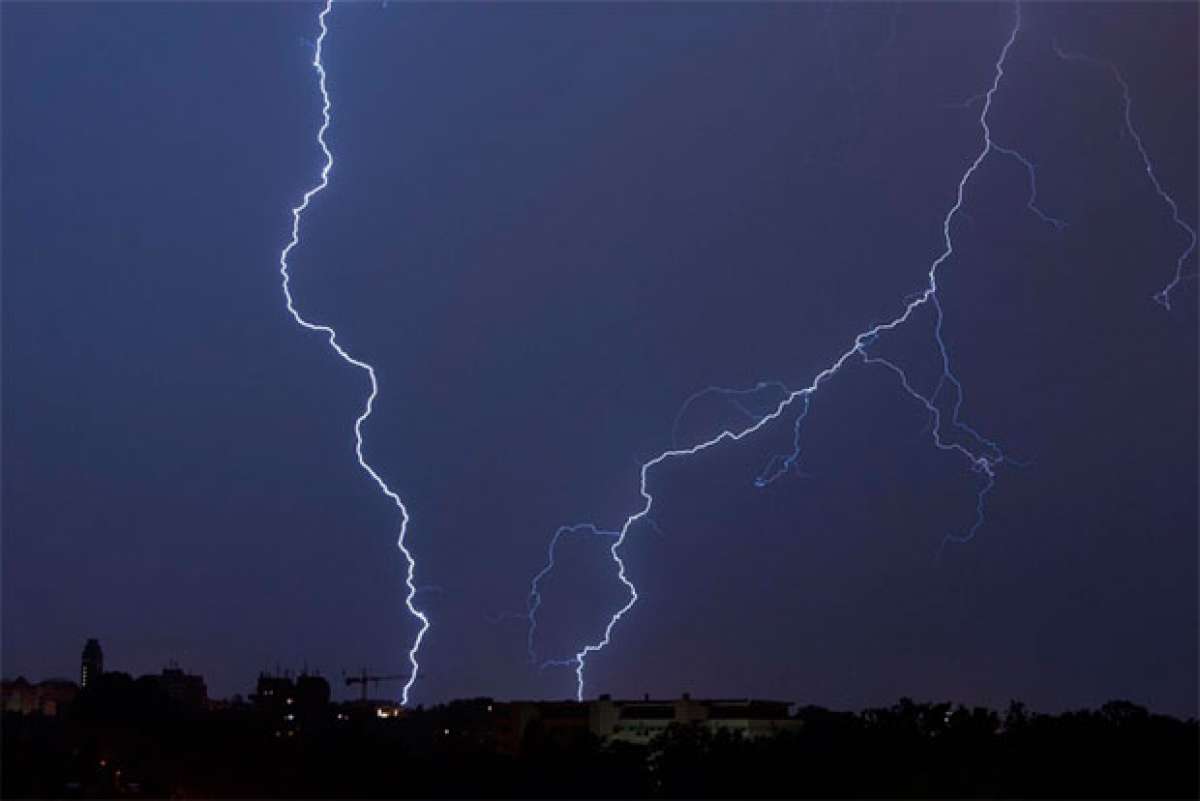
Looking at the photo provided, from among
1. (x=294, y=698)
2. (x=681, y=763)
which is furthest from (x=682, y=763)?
(x=294, y=698)

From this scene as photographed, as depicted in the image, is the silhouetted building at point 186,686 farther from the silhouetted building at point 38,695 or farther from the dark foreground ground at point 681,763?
the dark foreground ground at point 681,763

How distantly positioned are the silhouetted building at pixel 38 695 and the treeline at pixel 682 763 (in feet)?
69.2

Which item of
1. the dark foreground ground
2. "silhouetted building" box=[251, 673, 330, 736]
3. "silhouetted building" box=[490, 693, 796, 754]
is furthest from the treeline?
"silhouetted building" box=[251, 673, 330, 736]

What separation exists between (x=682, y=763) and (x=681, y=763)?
0.03 m

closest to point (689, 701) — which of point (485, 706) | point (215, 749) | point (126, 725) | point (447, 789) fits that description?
point (485, 706)

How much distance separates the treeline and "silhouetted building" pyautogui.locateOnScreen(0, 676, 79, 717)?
21.1 metres

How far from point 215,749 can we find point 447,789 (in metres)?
7.01

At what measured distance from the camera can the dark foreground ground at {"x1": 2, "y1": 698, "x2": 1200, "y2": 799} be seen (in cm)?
2630

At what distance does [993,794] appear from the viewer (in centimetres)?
2539

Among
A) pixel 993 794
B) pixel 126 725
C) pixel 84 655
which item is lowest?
pixel 993 794

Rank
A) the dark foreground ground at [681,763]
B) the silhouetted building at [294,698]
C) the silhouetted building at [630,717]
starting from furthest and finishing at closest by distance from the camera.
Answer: the silhouetted building at [294,698]
the silhouetted building at [630,717]
the dark foreground ground at [681,763]

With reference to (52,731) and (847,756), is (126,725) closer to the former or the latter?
(52,731)

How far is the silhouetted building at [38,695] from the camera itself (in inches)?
2216

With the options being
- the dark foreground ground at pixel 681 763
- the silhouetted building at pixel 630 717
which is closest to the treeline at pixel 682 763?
the dark foreground ground at pixel 681 763
